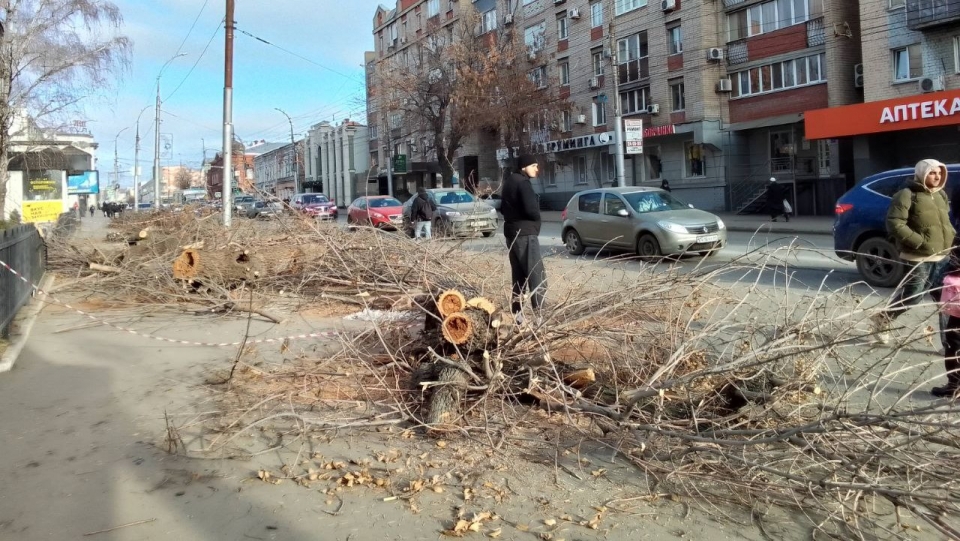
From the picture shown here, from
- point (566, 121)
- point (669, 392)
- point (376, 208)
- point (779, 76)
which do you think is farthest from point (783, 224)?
point (669, 392)

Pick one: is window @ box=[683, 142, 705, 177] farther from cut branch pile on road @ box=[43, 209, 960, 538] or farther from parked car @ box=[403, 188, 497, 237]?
cut branch pile on road @ box=[43, 209, 960, 538]

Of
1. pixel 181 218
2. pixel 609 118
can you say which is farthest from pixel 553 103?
pixel 181 218

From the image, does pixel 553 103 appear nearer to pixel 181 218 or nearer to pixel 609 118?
pixel 609 118

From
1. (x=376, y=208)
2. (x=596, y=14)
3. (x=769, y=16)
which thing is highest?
(x=596, y=14)

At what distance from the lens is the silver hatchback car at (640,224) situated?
535 inches

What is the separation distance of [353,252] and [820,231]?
55.3 feet

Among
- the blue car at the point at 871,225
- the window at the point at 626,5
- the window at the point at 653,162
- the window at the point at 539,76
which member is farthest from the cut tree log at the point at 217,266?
the window at the point at 539,76

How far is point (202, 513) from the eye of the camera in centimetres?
394

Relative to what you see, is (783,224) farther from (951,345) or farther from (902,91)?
(951,345)

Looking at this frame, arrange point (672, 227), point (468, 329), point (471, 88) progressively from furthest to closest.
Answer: point (471, 88)
point (672, 227)
point (468, 329)

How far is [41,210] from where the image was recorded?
99.2 ft

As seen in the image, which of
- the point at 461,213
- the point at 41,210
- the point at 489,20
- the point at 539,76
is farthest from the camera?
the point at 489,20

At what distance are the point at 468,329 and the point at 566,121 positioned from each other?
37.4 metres

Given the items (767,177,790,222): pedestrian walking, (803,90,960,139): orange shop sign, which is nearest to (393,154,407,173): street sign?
(767,177,790,222): pedestrian walking
